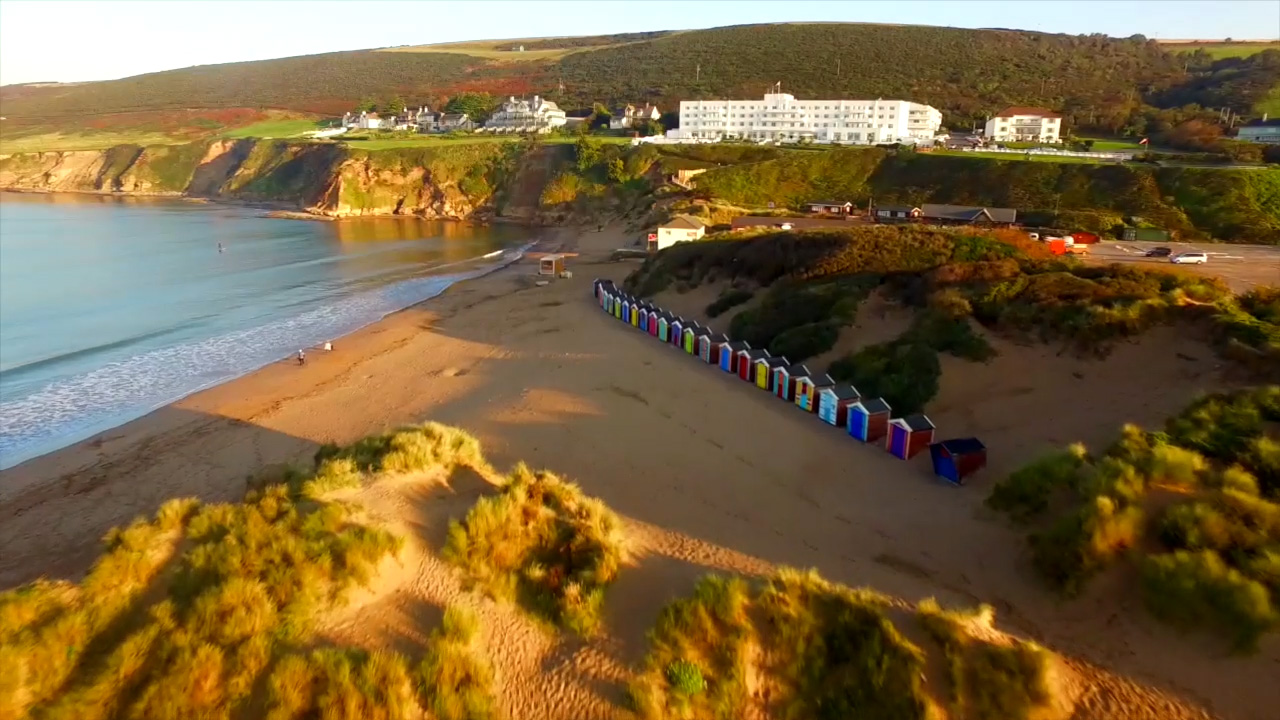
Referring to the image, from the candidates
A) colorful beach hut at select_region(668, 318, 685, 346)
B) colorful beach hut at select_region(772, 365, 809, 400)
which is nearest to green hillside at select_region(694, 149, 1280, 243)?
colorful beach hut at select_region(668, 318, 685, 346)

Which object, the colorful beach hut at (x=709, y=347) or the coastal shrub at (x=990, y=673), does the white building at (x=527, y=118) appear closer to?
the colorful beach hut at (x=709, y=347)

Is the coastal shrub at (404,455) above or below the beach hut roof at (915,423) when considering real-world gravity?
above

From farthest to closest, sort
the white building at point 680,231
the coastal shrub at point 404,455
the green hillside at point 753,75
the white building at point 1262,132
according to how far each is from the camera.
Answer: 1. the green hillside at point 753,75
2. the white building at point 1262,132
3. the white building at point 680,231
4. the coastal shrub at point 404,455

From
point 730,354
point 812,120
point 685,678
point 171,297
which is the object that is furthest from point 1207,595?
point 812,120

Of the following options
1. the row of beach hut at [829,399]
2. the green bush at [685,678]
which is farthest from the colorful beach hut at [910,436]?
the green bush at [685,678]

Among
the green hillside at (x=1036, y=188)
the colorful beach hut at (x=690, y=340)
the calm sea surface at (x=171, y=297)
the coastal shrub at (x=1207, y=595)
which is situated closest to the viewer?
the coastal shrub at (x=1207, y=595)

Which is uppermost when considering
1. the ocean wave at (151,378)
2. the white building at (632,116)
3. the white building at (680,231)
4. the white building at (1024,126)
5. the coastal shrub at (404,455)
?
the white building at (632,116)
